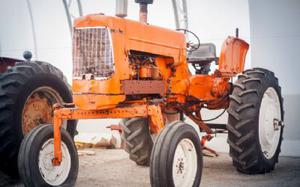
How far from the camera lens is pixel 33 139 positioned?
12.8ft

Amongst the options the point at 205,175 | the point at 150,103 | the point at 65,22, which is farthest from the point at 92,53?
the point at 65,22

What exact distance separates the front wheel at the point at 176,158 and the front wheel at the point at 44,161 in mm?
1027

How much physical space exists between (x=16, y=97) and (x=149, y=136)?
1741 mm

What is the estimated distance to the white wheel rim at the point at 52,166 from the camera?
403cm

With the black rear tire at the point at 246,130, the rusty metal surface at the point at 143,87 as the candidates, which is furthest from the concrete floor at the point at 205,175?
the rusty metal surface at the point at 143,87

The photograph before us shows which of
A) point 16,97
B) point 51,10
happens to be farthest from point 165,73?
point 51,10

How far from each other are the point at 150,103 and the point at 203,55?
1.97 metres

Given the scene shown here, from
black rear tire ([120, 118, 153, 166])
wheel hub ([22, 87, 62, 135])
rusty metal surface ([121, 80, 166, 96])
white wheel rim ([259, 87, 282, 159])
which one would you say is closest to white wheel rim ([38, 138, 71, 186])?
wheel hub ([22, 87, 62, 135])

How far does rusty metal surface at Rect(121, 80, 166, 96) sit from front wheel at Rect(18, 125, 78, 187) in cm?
75

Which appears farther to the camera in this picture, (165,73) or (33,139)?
(165,73)

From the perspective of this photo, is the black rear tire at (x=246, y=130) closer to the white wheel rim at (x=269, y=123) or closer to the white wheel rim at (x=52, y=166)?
the white wheel rim at (x=269, y=123)

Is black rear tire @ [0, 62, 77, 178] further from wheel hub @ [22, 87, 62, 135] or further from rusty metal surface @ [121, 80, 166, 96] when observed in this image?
rusty metal surface @ [121, 80, 166, 96]

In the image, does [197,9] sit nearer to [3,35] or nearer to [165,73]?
[165,73]

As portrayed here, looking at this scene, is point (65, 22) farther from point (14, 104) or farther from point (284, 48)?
point (14, 104)
